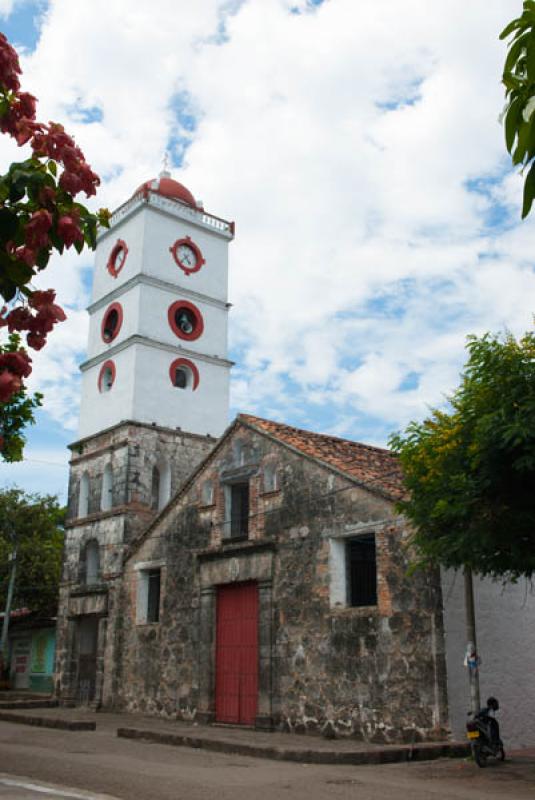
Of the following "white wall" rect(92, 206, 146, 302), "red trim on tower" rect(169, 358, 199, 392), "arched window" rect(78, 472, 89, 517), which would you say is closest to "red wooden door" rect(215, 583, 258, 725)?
"arched window" rect(78, 472, 89, 517)

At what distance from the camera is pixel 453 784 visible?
33.1ft

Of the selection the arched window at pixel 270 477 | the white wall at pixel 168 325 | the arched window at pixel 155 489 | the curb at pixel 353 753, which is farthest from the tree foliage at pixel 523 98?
the white wall at pixel 168 325

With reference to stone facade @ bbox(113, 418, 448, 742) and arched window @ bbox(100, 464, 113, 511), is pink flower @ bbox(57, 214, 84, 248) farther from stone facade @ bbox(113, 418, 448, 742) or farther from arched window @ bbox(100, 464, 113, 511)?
arched window @ bbox(100, 464, 113, 511)

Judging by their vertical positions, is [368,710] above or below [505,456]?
below

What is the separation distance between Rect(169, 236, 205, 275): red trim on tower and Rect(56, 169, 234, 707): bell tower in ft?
0.12

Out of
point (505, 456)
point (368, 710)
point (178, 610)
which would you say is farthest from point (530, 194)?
point (178, 610)

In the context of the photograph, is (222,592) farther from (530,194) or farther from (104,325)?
(530,194)

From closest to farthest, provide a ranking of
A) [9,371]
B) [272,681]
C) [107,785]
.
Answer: [9,371]
[107,785]
[272,681]

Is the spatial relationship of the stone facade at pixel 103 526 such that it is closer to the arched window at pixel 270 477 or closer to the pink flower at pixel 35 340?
the arched window at pixel 270 477

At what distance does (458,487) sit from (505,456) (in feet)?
2.60

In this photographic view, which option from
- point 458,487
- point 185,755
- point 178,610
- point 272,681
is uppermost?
point 458,487

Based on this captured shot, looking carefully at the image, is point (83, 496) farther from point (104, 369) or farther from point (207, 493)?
point (207, 493)

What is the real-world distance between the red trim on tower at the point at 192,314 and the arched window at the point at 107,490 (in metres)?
4.99

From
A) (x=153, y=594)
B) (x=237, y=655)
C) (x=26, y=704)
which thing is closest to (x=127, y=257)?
(x=153, y=594)
